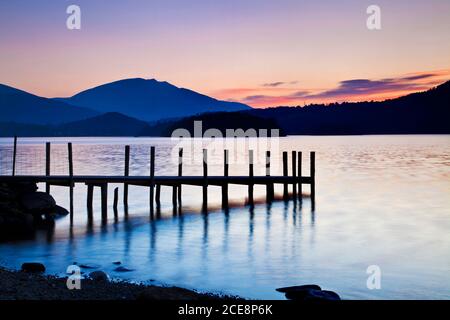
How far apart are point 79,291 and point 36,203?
1360cm

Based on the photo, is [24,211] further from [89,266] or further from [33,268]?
[33,268]

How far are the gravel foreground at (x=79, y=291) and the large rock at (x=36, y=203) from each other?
1152 cm

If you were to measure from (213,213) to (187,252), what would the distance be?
807 cm

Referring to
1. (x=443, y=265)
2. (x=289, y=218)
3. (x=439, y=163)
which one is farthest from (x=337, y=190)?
(x=439, y=163)

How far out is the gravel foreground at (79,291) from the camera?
33.3 ft

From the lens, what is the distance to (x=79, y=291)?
37.3 ft

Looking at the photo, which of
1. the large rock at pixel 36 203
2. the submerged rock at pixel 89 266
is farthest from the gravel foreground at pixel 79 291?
the large rock at pixel 36 203

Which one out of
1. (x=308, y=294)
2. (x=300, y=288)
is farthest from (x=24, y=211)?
(x=308, y=294)

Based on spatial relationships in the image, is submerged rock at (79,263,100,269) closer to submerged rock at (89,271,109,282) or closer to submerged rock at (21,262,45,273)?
submerged rock at (21,262,45,273)

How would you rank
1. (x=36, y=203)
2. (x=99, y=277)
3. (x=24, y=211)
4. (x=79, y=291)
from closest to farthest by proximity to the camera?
(x=79, y=291) → (x=99, y=277) → (x=24, y=211) → (x=36, y=203)

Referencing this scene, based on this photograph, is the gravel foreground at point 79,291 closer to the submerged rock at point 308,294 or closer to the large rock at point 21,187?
the submerged rock at point 308,294

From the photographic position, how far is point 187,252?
59.8 feet

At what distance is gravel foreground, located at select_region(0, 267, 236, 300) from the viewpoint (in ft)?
33.3
